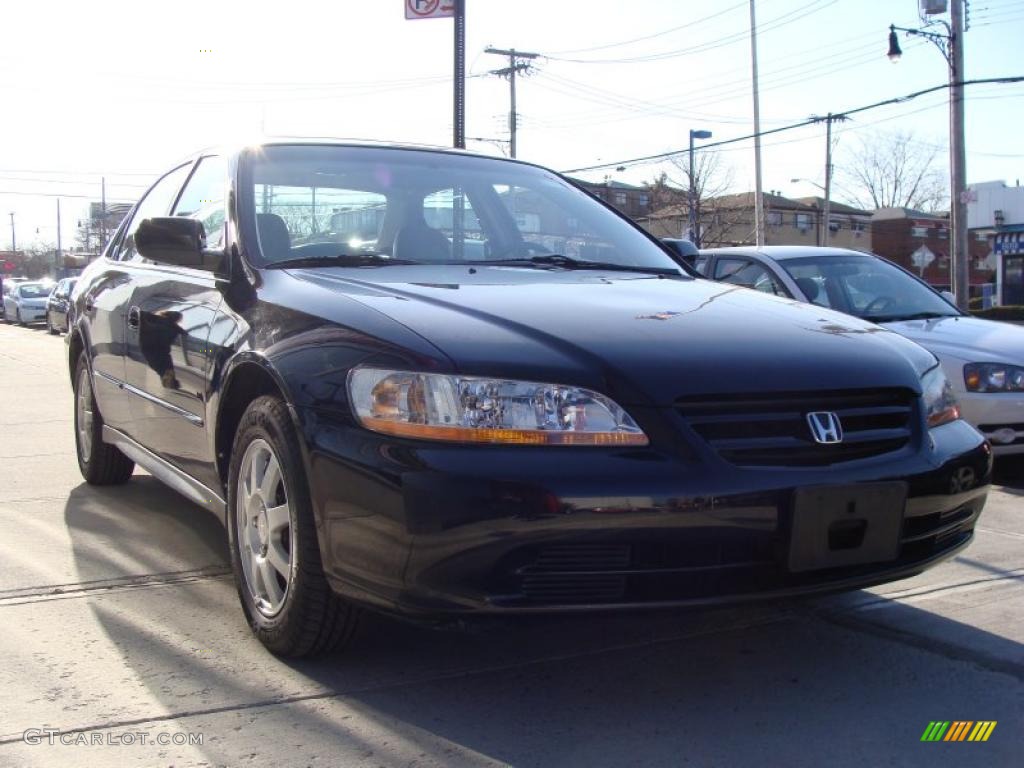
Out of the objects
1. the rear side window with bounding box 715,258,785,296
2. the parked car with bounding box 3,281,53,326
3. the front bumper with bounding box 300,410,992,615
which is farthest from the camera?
the parked car with bounding box 3,281,53,326

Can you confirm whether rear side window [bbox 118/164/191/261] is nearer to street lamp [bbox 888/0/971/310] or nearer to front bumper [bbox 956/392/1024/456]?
front bumper [bbox 956/392/1024/456]

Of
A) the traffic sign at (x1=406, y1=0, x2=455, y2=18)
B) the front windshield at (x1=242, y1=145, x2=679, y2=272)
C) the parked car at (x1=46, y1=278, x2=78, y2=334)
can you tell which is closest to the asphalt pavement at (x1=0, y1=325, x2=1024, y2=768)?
the front windshield at (x1=242, y1=145, x2=679, y2=272)

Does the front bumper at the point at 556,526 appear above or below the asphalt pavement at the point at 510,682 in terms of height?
above

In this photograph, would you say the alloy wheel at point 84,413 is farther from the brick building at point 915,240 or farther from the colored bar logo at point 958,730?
the brick building at point 915,240

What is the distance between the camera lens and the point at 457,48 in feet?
38.6

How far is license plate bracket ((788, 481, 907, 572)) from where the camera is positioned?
2.66 metres

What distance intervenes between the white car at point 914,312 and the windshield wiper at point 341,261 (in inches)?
134

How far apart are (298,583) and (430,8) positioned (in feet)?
33.3

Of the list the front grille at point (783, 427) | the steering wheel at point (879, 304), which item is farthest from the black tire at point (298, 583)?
the steering wheel at point (879, 304)

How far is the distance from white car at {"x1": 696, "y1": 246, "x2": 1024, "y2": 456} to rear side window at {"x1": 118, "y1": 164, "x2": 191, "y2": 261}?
3385 mm

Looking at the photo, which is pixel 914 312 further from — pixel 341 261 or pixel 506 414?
pixel 506 414

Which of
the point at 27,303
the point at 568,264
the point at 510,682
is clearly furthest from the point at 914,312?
the point at 27,303

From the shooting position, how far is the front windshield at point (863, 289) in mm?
7086

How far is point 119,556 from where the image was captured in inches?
173
